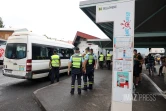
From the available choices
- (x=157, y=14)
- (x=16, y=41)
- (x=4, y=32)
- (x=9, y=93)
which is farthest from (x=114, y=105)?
(x=4, y=32)

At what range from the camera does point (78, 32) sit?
20.0 metres

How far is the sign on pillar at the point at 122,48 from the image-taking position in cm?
308

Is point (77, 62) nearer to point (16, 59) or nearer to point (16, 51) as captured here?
point (16, 59)

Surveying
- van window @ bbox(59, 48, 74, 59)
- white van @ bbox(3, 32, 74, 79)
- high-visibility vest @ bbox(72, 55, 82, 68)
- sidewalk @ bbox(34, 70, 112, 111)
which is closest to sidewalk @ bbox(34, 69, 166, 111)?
sidewalk @ bbox(34, 70, 112, 111)

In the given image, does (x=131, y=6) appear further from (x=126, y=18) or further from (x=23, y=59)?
(x=23, y=59)

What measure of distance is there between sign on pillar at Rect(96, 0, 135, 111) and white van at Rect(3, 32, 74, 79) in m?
4.86

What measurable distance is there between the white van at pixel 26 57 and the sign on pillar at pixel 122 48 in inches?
191

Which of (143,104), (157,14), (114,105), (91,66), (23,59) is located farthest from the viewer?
(23,59)

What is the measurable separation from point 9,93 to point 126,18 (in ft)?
17.9

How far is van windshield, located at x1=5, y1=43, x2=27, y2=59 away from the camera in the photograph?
708 cm

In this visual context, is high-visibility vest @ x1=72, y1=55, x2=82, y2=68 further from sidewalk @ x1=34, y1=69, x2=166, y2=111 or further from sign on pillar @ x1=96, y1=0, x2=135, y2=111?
sign on pillar @ x1=96, y1=0, x2=135, y2=111

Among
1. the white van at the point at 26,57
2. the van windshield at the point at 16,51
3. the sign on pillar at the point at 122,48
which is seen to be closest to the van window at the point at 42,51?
the white van at the point at 26,57

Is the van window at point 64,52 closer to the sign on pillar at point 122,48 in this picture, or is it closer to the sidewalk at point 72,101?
the sidewalk at point 72,101

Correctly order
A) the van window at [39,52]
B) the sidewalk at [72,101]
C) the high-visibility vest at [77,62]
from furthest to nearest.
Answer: the van window at [39,52]
the high-visibility vest at [77,62]
the sidewalk at [72,101]
